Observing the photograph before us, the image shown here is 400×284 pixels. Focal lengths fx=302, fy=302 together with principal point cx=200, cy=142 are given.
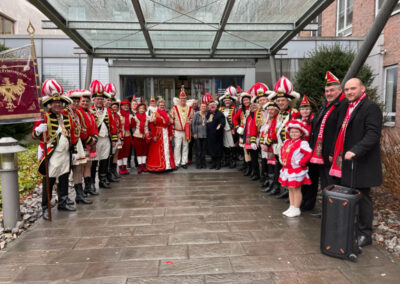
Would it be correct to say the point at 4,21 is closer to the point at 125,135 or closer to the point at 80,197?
the point at 125,135

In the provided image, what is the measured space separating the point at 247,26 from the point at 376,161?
4790mm

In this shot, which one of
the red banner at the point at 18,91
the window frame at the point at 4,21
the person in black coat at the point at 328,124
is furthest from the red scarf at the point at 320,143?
the window frame at the point at 4,21

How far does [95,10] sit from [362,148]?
5.76 meters

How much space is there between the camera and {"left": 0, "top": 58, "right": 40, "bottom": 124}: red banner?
3922mm

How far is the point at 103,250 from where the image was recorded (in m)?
3.38

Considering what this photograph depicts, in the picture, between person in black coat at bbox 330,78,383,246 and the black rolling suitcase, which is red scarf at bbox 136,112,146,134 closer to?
person in black coat at bbox 330,78,383,246

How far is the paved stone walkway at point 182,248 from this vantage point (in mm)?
2850

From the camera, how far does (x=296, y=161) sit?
170 inches

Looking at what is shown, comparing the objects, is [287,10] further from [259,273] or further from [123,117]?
[259,273]

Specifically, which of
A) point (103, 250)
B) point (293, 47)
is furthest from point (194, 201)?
point (293, 47)

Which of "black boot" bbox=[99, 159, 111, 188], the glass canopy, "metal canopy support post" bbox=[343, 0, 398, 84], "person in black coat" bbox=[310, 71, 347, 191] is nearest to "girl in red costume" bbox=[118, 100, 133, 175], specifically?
"black boot" bbox=[99, 159, 111, 188]

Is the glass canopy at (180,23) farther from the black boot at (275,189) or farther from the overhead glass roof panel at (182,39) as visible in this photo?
the black boot at (275,189)

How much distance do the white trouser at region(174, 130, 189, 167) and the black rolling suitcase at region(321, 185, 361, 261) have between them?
5.39 metres

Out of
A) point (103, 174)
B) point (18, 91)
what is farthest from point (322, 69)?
point (18, 91)
